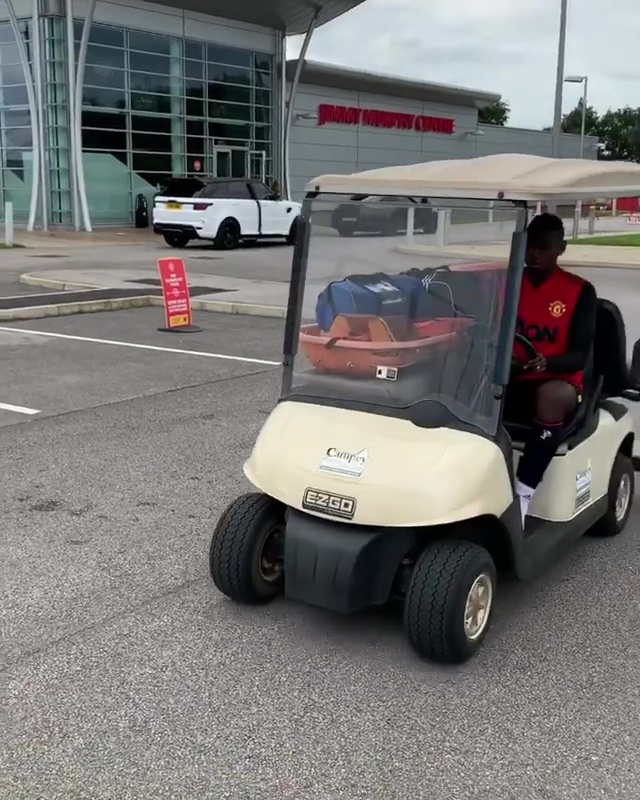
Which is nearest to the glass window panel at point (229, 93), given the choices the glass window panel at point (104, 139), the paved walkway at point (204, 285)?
the glass window panel at point (104, 139)

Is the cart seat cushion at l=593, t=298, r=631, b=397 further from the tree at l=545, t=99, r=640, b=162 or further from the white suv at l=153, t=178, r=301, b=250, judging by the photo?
the tree at l=545, t=99, r=640, b=162

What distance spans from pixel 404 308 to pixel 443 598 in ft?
3.73

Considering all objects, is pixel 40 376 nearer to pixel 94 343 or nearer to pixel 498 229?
pixel 94 343

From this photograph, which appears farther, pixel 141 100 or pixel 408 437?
pixel 141 100

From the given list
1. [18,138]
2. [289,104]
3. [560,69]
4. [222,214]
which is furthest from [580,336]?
[289,104]

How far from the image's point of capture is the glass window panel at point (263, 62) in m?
32.9

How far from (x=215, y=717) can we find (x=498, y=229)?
6.63 ft

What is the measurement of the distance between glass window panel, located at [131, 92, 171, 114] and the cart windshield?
92.0 feet

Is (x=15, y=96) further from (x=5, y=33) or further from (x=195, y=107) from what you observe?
(x=195, y=107)

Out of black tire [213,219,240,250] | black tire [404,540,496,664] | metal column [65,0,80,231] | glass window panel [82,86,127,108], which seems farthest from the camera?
glass window panel [82,86,127,108]

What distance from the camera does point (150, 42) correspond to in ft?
97.6

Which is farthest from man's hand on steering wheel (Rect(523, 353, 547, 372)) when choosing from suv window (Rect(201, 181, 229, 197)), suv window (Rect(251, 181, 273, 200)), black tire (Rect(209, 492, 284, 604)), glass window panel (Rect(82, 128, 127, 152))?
glass window panel (Rect(82, 128, 127, 152))

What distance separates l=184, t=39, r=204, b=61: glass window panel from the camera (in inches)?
1212

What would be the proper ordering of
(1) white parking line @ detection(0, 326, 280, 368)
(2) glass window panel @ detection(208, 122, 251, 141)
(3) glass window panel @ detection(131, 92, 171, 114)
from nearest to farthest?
1. (1) white parking line @ detection(0, 326, 280, 368)
2. (3) glass window panel @ detection(131, 92, 171, 114)
3. (2) glass window panel @ detection(208, 122, 251, 141)
